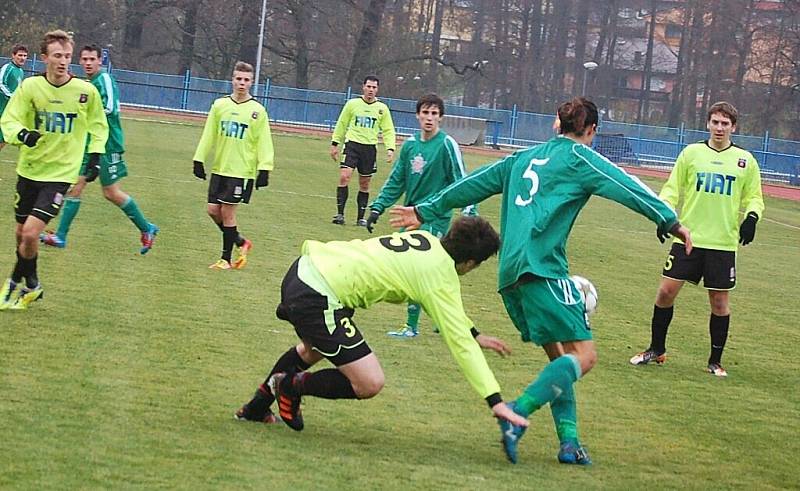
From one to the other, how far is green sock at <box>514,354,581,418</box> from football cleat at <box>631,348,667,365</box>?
10.7ft

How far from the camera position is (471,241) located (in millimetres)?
5461

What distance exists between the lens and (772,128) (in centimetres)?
6062

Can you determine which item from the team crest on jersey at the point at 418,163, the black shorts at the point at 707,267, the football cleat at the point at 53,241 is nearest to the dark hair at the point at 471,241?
the black shorts at the point at 707,267

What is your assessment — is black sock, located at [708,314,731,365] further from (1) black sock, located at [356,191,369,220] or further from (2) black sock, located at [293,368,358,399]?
(1) black sock, located at [356,191,369,220]

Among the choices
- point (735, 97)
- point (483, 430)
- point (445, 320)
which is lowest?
point (483, 430)

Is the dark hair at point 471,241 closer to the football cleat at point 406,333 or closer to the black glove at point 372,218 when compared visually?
the black glove at point 372,218

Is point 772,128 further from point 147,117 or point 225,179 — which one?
point 225,179

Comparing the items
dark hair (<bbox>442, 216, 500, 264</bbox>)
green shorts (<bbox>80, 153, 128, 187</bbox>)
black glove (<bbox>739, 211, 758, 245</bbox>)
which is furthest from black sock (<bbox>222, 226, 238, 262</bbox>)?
dark hair (<bbox>442, 216, 500, 264</bbox>)

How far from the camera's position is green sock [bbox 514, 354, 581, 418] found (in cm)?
556

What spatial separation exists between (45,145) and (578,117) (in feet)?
13.5

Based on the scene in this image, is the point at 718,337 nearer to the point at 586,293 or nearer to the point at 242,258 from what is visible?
the point at 586,293

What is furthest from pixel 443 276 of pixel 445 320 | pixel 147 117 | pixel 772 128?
pixel 772 128

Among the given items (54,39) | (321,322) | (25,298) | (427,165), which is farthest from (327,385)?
(427,165)

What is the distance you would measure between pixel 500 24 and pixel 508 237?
209 feet
